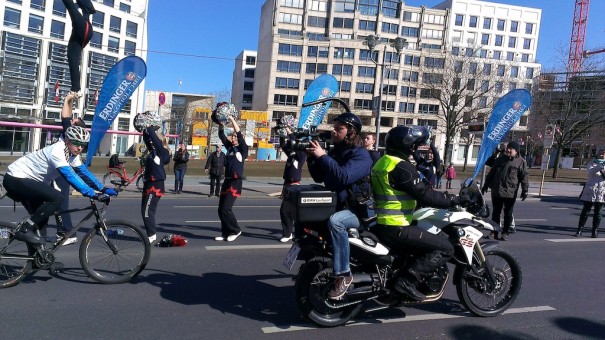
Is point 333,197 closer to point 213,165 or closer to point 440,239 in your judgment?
point 440,239

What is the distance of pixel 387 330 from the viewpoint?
4.21 meters

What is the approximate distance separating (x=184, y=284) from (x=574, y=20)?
129 metres

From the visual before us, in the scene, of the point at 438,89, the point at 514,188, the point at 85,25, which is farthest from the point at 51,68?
the point at 514,188

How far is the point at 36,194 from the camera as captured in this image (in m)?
4.98

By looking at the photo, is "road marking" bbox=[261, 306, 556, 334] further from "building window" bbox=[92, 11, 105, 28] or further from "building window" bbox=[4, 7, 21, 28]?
"building window" bbox=[92, 11, 105, 28]

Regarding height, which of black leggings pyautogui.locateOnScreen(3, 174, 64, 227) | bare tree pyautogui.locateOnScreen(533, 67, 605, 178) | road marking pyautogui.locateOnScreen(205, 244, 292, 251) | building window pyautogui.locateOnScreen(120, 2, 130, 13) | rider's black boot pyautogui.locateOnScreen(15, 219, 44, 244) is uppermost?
building window pyautogui.locateOnScreen(120, 2, 130, 13)

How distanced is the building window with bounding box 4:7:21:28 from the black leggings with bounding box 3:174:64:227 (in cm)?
5337

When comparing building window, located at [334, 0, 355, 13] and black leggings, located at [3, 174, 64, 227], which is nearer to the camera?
black leggings, located at [3, 174, 64, 227]

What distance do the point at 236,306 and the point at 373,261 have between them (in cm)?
154

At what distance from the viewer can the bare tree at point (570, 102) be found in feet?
116

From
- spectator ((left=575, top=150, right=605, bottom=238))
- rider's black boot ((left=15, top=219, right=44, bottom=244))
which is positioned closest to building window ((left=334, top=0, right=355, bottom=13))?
spectator ((left=575, top=150, right=605, bottom=238))

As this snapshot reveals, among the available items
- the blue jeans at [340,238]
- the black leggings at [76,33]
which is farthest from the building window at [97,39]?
the blue jeans at [340,238]

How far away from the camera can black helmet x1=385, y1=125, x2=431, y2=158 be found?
4070mm

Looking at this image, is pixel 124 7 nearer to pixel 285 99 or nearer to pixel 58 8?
pixel 58 8
